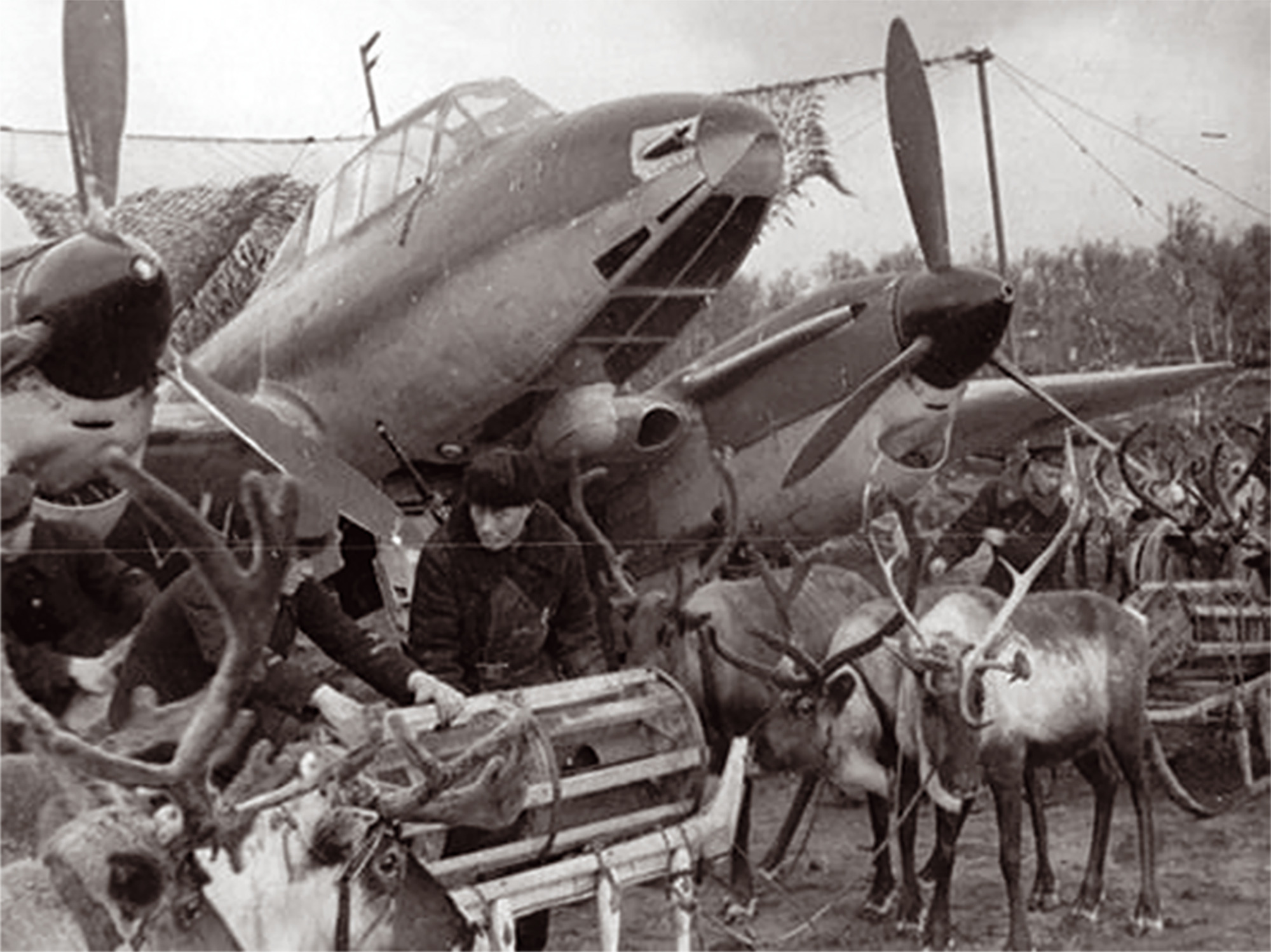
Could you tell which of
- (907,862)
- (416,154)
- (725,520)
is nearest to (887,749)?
(907,862)

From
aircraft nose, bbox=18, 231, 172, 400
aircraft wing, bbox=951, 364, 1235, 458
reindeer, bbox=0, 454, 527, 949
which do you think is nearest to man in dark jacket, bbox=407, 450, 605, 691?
aircraft nose, bbox=18, 231, 172, 400

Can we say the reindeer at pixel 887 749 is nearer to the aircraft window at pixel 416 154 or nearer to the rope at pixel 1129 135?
the rope at pixel 1129 135

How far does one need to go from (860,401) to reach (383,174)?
7.58 ft

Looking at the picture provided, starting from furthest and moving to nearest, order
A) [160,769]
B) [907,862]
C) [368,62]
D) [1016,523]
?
[1016,523], [907,862], [368,62], [160,769]

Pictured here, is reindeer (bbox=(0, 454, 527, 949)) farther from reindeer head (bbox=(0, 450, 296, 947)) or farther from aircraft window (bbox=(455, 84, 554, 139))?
aircraft window (bbox=(455, 84, 554, 139))

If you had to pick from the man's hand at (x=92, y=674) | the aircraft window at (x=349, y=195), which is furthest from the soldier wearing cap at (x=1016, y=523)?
the man's hand at (x=92, y=674)

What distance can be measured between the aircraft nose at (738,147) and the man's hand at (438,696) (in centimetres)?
275

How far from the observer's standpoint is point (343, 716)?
3.34m

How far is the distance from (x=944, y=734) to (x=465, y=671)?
1.68 m

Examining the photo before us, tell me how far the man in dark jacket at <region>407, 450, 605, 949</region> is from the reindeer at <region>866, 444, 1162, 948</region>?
1300 millimetres

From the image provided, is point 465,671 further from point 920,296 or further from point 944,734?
point 920,296

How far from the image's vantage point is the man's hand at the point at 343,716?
3.10 metres

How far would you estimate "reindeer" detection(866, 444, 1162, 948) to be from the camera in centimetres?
535

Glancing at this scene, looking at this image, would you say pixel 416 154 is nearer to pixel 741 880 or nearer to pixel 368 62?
pixel 368 62
